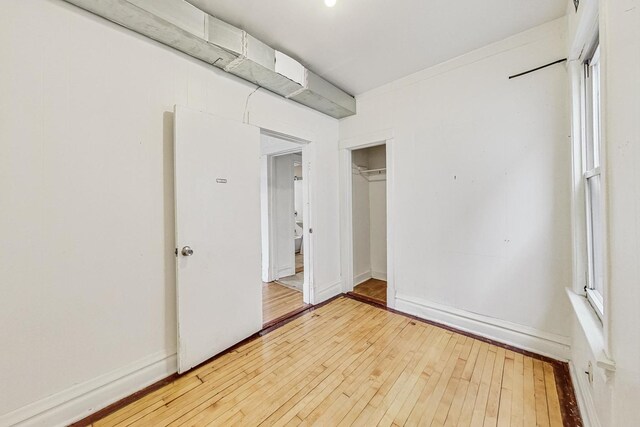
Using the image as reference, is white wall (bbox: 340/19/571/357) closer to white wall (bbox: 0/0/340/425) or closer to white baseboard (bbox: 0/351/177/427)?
white wall (bbox: 0/0/340/425)

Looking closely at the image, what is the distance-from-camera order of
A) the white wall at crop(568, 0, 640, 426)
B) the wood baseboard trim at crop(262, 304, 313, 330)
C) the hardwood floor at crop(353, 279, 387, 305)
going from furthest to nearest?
the hardwood floor at crop(353, 279, 387, 305), the wood baseboard trim at crop(262, 304, 313, 330), the white wall at crop(568, 0, 640, 426)

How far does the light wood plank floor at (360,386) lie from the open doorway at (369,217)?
61.4 inches

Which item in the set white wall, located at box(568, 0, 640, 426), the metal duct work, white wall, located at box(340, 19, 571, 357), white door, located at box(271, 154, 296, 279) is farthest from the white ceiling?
white door, located at box(271, 154, 296, 279)

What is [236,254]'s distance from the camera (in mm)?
2176

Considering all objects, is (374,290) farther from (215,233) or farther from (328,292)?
(215,233)

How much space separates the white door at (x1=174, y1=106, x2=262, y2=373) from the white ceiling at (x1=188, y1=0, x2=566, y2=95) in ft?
A: 2.62

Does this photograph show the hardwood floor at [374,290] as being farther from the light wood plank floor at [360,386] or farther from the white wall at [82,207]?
the white wall at [82,207]

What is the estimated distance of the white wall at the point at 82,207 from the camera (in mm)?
1279

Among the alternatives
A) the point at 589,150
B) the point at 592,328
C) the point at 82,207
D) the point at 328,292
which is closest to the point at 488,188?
the point at 589,150

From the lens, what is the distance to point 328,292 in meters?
3.20

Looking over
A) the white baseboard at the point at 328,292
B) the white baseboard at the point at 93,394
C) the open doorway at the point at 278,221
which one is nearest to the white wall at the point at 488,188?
the white baseboard at the point at 328,292

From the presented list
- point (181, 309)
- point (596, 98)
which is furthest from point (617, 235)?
point (181, 309)

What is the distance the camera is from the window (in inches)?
61.2

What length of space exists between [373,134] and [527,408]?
2.74m
